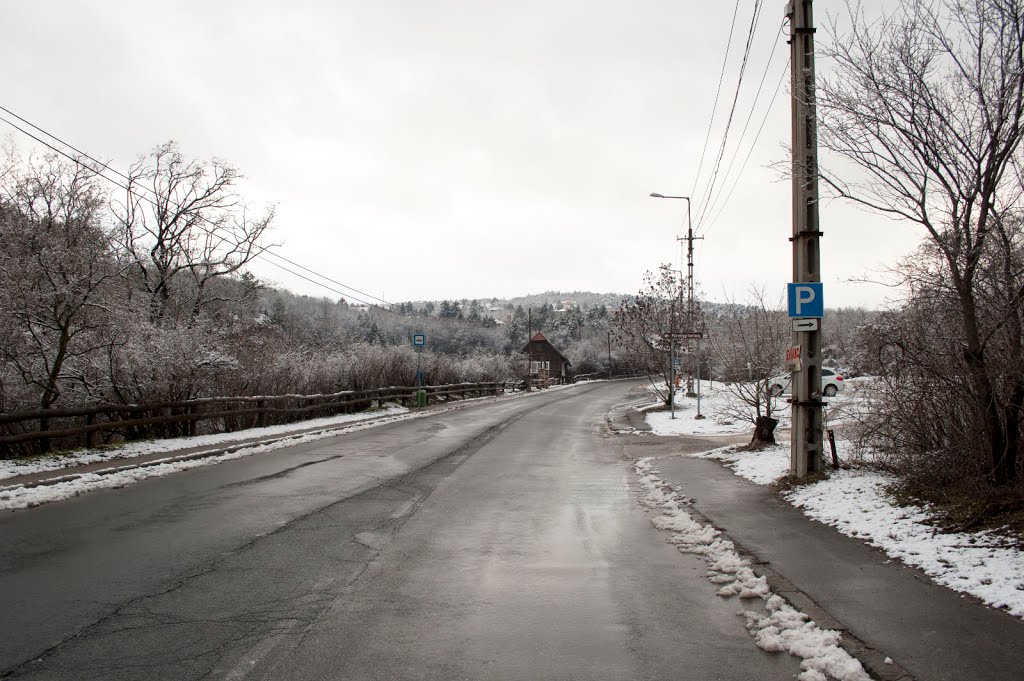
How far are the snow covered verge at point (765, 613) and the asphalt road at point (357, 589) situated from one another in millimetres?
135

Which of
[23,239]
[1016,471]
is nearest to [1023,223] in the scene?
[1016,471]

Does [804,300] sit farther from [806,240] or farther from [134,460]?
[134,460]

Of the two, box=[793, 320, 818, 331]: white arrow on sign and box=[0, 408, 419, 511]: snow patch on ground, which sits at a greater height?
box=[793, 320, 818, 331]: white arrow on sign

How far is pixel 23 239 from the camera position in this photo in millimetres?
14906

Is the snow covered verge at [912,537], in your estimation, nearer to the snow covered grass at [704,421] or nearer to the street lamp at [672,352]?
the snow covered grass at [704,421]

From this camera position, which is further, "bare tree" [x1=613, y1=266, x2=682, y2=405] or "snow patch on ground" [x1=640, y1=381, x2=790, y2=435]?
"bare tree" [x1=613, y1=266, x2=682, y2=405]

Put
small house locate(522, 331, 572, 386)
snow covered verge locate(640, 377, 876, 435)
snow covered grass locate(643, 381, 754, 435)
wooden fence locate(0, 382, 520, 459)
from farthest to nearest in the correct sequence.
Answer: small house locate(522, 331, 572, 386), snow covered grass locate(643, 381, 754, 435), snow covered verge locate(640, 377, 876, 435), wooden fence locate(0, 382, 520, 459)

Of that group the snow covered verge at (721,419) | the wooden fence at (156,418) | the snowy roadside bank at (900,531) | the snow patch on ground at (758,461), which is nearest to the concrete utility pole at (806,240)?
the snowy roadside bank at (900,531)

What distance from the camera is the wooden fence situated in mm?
12977

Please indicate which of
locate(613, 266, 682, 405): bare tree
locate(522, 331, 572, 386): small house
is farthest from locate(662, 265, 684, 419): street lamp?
locate(522, 331, 572, 386): small house

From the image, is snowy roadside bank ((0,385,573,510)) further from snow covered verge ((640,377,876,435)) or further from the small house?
the small house

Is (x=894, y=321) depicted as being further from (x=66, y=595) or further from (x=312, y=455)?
(x=312, y=455)

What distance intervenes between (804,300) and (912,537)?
12.2 ft

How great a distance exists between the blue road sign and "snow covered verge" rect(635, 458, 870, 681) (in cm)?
306
